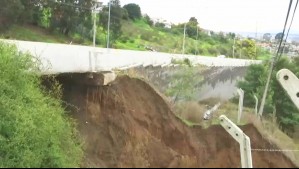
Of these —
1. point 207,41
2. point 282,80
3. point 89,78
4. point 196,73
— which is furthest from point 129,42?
point 282,80

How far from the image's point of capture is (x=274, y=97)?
20.7 metres

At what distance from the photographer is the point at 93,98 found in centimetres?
1123

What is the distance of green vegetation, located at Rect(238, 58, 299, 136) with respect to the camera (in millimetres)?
19547

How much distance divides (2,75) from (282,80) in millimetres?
5059

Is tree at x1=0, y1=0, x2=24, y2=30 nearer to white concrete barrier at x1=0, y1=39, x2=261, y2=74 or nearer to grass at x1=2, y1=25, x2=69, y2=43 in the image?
grass at x1=2, y1=25, x2=69, y2=43

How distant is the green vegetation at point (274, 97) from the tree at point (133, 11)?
1352 cm

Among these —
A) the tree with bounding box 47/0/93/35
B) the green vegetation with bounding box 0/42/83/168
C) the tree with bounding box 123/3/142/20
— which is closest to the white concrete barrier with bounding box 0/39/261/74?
the green vegetation with bounding box 0/42/83/168

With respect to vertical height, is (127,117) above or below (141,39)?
below

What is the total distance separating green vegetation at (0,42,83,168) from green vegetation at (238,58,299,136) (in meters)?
11.2

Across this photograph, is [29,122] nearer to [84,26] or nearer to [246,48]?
[84,26]

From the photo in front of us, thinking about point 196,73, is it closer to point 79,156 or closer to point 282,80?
point 79,156

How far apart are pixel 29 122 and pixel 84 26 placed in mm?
16184

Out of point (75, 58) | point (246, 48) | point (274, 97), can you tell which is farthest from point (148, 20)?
point (75, 58)

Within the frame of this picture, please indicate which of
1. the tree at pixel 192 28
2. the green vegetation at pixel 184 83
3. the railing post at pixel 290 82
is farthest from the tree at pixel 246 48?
the railing post at pixel 290 82
